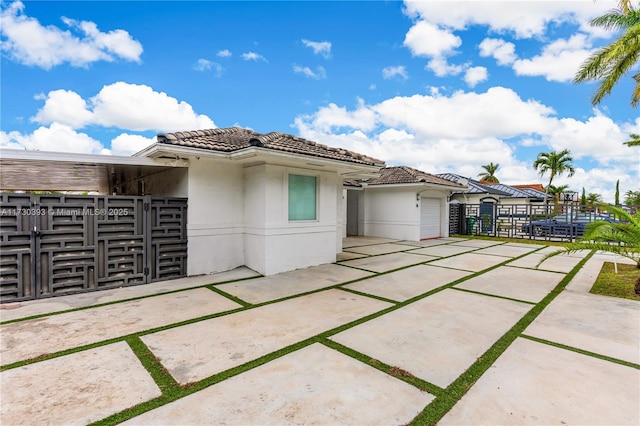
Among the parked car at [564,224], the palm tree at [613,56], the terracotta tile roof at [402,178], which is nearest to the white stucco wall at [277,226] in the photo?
the terracotta tile roof at [402,178]

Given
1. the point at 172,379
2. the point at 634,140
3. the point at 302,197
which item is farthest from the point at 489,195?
the point at 172,379

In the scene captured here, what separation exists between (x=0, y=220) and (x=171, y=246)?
9.27 ft

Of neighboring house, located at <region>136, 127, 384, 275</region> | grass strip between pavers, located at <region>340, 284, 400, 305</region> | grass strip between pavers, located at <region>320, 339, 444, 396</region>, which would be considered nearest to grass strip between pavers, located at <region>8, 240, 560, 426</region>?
grass strip between pavers, located at <region>320, 339, 444, 396</region>

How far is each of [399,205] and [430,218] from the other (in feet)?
6.99

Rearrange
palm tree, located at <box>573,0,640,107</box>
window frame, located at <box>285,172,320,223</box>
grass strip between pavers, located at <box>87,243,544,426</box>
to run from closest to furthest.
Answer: grass strip between pavers, located at <box>87,243,544,426</box> → window frame, located at <box>285,172,320,223</box> → palm tree, located at <box>573,0,640,107</box>

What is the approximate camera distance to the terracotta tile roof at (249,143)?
6329 millimetres

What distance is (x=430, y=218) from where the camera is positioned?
52.3ft

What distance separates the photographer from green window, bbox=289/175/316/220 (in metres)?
8.00

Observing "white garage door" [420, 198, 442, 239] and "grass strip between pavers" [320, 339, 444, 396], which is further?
"white garage door" [420, 198, 442, 239]

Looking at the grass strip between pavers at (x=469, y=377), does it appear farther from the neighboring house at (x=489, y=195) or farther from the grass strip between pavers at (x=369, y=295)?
the neighboring house at (x=489, y=195)

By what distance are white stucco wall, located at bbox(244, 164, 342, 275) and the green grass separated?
6.37 m

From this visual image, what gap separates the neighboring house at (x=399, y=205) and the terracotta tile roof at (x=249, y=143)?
5718 millimetres

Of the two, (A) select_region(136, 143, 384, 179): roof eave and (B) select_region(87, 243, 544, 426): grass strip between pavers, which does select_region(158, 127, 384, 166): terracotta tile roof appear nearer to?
(A) select_region(136, 143, 384, 179): roof eave

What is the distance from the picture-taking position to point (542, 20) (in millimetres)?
9500
